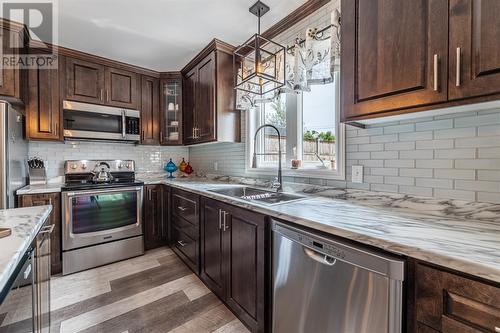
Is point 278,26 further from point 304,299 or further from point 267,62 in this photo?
point 304,299

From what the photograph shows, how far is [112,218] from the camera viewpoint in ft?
8.46

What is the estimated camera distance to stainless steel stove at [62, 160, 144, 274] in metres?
2.33

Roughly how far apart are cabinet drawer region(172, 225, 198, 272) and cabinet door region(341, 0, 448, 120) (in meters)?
1.82

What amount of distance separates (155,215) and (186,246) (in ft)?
2.64

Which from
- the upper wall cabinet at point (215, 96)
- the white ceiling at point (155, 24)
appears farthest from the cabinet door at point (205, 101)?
the white ceiling at point (155, 24)

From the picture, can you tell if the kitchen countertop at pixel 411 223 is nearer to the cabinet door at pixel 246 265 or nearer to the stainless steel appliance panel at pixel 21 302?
the cabinet door at pixel 246 265

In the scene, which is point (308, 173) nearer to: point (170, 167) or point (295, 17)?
point (295, 17)

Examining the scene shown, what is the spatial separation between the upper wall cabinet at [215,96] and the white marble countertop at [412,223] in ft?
3.88

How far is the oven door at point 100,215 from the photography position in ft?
7.65

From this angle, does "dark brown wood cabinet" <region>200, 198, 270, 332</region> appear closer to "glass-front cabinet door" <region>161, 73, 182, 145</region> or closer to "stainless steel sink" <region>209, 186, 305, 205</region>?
"stainless steel sink" <region>209, 186, 305, 205</region>

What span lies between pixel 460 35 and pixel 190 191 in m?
2.12

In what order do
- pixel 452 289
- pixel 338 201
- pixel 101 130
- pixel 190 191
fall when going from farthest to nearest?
pixel 101 130 → pixel 190 191 → pixel 338 201 → pixel 452 289

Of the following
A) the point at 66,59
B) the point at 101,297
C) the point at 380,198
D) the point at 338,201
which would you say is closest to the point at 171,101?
the point at 66,59

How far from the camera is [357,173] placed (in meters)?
1.55
